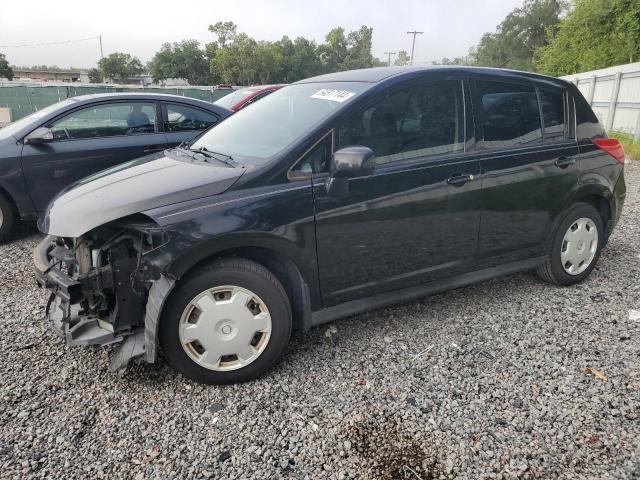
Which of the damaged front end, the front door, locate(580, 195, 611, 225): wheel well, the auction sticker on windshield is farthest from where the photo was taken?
locate(580, 195, 611, 225): wheel well

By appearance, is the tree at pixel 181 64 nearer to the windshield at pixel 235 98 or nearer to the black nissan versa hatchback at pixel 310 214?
the windshield at pixel 235 98

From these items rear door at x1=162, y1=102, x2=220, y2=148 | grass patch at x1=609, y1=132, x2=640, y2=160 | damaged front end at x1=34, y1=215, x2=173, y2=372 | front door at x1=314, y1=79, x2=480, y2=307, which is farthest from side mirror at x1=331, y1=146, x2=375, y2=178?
grass patch at x1=609, y1=132, x2=640, y2=160

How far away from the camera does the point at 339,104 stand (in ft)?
9.59

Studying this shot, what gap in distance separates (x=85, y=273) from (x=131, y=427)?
0.86 meters

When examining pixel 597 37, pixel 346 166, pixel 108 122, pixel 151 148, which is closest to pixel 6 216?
pixel 108 122

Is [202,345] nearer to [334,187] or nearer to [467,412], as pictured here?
[334,187]

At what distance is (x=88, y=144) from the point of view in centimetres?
532

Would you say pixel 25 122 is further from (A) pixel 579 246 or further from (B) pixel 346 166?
(A) pixel 579 246

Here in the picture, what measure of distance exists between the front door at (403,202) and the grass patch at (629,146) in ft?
33.7

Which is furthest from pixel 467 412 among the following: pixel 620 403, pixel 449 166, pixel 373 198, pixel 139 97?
pixel 139 97

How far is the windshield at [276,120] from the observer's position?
114 inches

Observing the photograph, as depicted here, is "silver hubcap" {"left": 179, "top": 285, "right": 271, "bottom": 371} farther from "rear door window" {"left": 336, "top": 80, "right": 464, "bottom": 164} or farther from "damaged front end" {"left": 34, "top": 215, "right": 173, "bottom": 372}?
"rear door window" {"left": 336, "top": 80, "right": 464, "bottom": 164}

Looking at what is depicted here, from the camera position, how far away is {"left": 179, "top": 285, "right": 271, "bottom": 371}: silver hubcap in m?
2.60

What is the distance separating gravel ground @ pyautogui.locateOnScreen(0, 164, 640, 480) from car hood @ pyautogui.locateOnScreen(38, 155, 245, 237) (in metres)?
0.95
